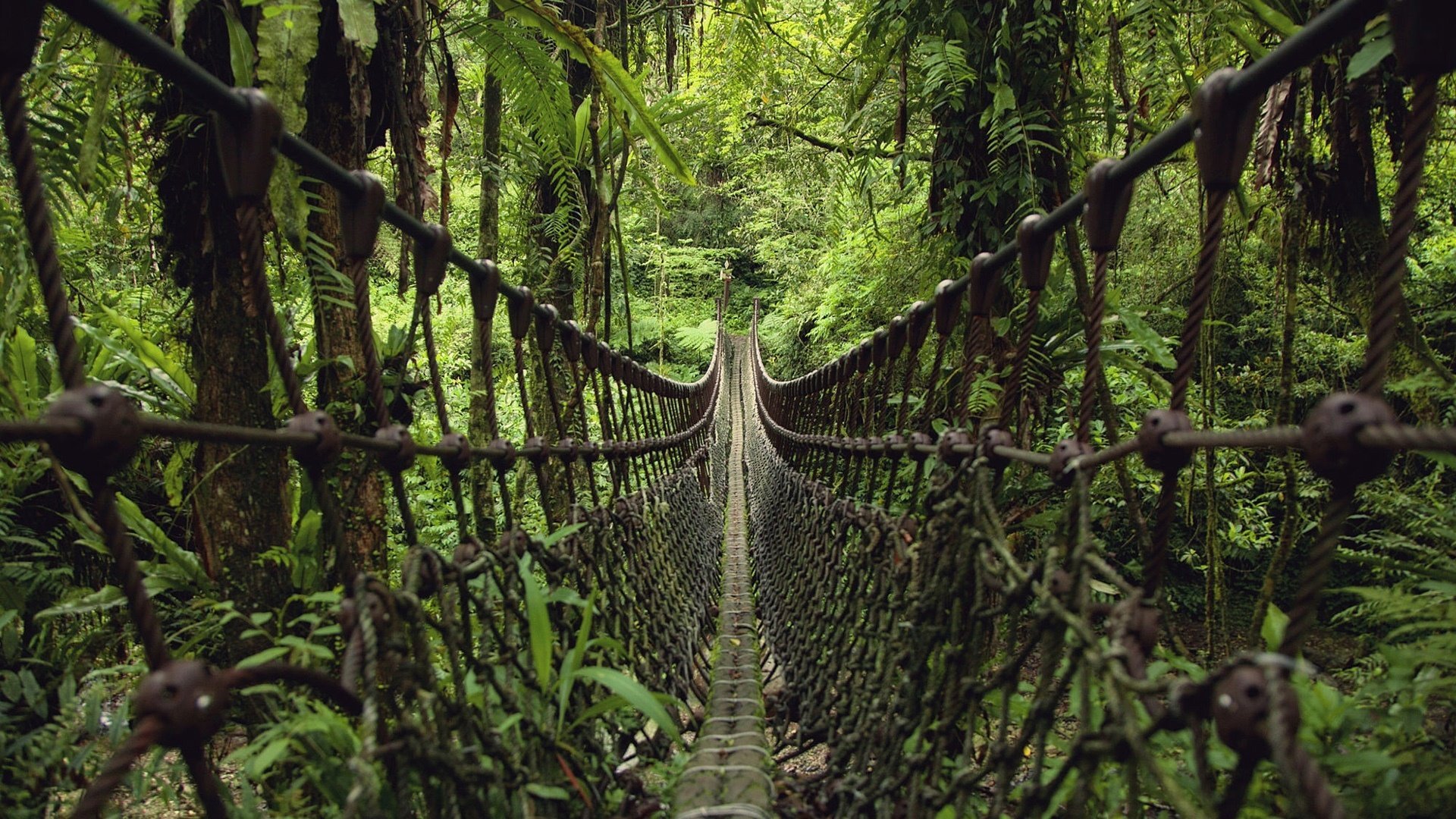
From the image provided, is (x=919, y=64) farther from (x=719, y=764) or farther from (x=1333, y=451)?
(x=1333, y=451)

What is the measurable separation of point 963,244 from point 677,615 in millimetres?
1557

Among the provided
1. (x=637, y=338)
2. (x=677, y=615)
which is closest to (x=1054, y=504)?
(x=677, y=615)

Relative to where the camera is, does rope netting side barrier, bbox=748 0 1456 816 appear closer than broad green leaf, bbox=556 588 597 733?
Yes

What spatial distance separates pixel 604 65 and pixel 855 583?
1.55 meters

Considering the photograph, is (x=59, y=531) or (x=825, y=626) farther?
(x=825, y=626)

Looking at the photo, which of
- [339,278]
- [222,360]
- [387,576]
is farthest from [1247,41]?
[222,360]

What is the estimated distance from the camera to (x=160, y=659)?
477mm

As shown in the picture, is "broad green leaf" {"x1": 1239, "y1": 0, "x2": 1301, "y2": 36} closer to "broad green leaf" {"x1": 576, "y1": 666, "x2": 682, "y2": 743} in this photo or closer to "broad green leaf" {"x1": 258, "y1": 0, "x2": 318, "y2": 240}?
"broad green leaf" {"x1": 576, "y1": 666, "x2": 682, "y2": 743}

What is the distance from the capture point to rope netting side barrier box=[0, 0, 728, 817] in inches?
17.4

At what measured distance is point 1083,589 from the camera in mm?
558

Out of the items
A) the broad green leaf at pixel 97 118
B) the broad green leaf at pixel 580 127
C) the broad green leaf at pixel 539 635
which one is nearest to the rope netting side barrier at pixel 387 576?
the broad green leaf at pixel 539 635

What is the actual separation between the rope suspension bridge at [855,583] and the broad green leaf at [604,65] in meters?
0.86

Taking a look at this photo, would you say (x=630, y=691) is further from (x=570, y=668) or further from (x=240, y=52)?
(x=240, y=52)

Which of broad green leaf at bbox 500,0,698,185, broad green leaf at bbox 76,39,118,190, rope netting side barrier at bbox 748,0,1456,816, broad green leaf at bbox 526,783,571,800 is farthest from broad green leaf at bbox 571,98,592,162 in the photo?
broad green leaf at bbox 526,783,571,800
